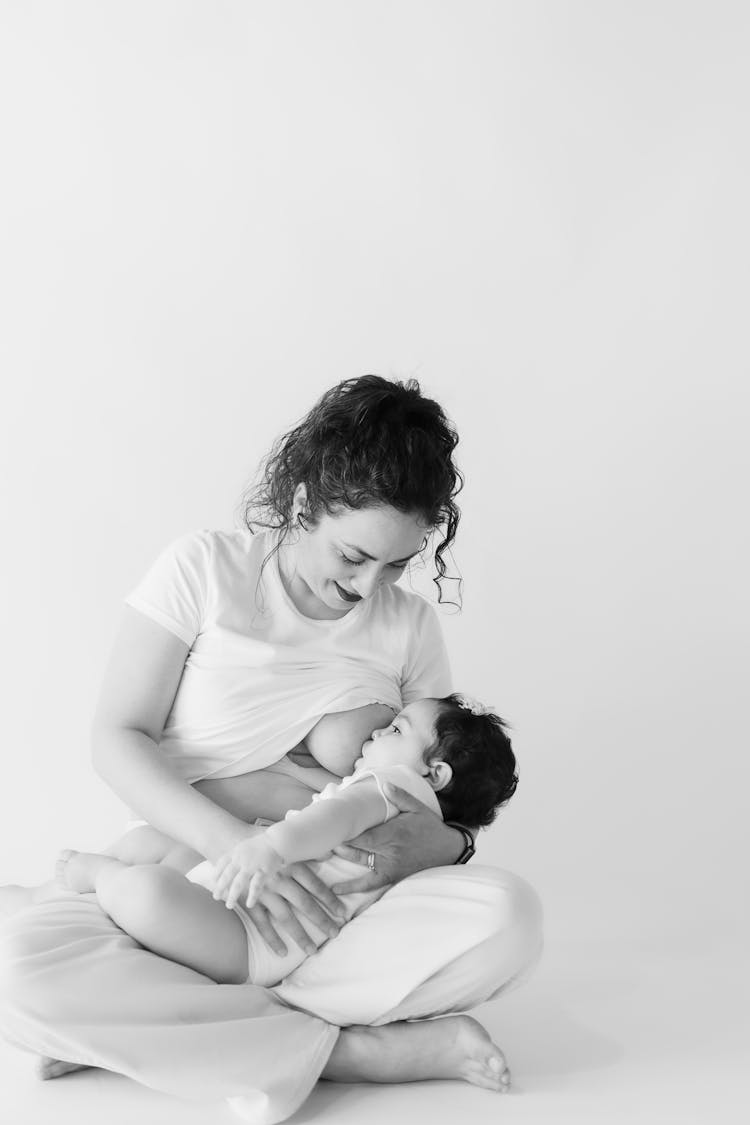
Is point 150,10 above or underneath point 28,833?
above

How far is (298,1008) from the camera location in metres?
2.25

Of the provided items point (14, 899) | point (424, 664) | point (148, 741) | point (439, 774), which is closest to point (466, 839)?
point (439, 774)

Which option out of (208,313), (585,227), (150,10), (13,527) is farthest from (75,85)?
(585,227)

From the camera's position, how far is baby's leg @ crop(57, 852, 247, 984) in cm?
214

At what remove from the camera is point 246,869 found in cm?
207

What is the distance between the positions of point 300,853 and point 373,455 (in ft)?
2.34

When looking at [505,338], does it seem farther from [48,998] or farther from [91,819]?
[48,998]

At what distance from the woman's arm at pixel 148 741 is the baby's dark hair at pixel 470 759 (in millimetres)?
386

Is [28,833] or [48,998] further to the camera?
[28,833]

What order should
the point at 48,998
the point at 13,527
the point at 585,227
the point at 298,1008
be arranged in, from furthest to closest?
1. the point at 585,227
2. the point at 13,527
3. the point at 298,1008
4. the point at 48,998

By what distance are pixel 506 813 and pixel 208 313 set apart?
1.57 m

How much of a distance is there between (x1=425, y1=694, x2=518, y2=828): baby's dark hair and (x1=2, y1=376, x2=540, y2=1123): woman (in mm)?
57

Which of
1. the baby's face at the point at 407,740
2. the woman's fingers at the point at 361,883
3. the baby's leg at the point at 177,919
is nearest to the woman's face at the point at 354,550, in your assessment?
the baby's face at the point at 407,740

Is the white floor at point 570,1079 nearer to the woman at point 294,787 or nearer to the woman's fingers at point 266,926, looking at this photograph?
the woman at point 294,787
